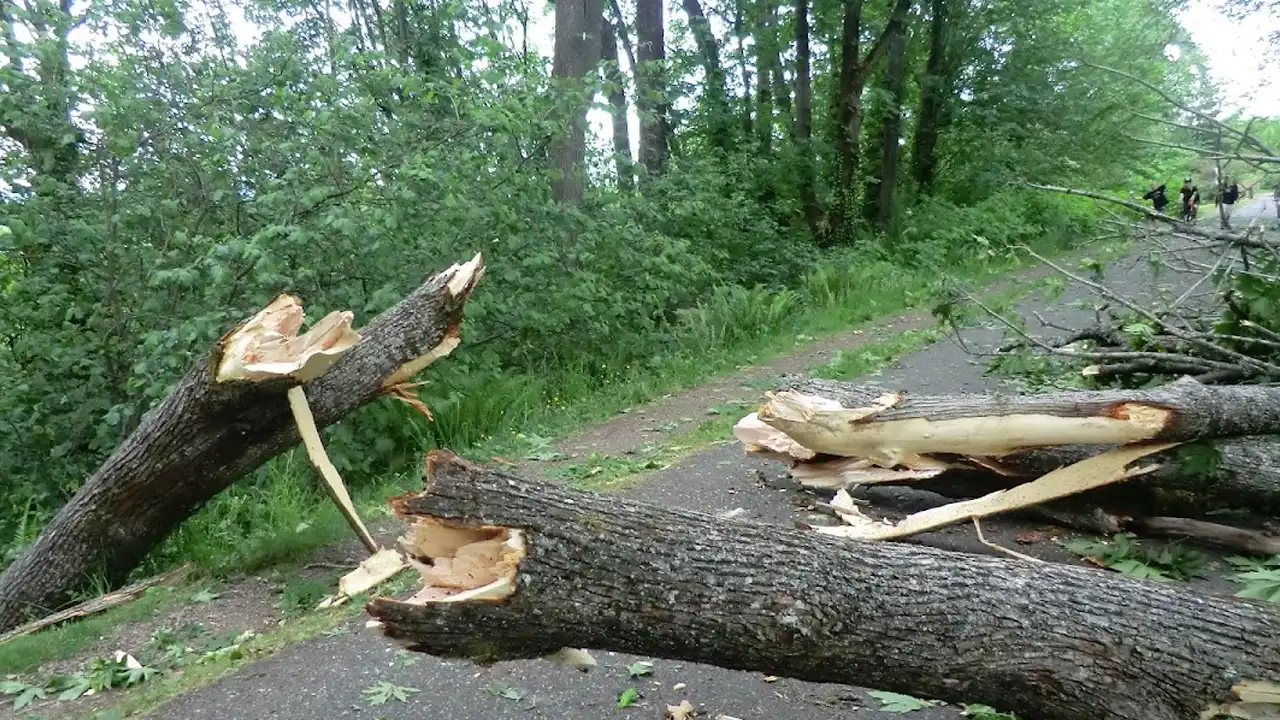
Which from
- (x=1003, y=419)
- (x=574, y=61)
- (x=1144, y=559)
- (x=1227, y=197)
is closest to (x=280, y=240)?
(x=1003, y=419)

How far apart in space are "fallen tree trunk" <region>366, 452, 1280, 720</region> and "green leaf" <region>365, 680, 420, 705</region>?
3.84 ft

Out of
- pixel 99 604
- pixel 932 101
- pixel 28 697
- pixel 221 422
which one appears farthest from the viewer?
pixel 932 101

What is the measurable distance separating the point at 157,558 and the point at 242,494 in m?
0.64

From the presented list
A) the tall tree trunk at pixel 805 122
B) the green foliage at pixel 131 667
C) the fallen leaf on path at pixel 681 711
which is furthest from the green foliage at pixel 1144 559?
the tall tree trunk at pixel 805 122

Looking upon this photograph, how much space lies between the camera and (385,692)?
337cm

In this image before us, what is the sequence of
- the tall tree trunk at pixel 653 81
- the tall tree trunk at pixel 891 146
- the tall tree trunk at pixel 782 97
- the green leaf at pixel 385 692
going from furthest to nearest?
1. the tall tree trunk at pixel 891 146
2. the tall tree trunk at pixel 782 97
3. the tall tree trunk at pixel 653 81
4. the green leaf at pixel 385 692

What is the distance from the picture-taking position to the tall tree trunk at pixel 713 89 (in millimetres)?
17219

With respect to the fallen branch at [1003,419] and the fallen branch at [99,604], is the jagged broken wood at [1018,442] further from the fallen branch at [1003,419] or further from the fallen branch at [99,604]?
the fallen branch at [99,604]

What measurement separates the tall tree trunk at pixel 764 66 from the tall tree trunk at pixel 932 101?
167 inches

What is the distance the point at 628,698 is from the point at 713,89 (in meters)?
15.7

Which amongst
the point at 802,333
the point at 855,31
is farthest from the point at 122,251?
the point at 855,31

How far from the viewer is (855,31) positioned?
57.8 ft

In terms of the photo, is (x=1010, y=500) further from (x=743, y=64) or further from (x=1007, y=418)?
(x=743, y=64)

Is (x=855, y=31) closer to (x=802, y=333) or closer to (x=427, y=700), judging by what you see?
(x=802, y=333)
